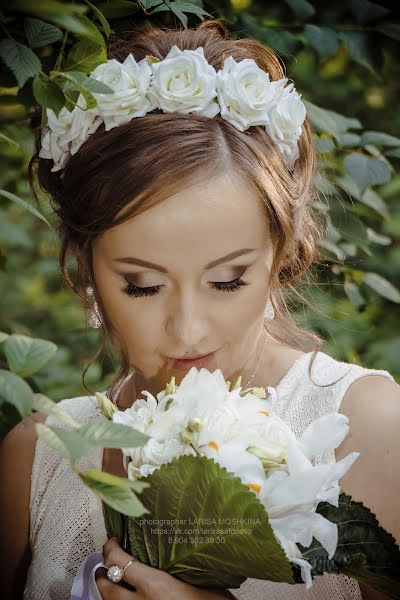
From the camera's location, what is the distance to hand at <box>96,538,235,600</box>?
1.30m

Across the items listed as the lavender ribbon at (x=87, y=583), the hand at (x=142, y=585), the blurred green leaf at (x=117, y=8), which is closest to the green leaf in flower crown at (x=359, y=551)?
the hand at (x=142, y=585)

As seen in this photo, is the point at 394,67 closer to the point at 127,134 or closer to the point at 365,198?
the point at 365,198

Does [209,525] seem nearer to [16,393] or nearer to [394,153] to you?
[16,393]

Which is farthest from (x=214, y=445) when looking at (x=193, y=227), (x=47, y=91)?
(x=47, y=91)

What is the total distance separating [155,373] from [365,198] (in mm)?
1172

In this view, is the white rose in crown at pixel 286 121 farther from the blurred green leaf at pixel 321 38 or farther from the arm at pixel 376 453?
the blurred green leaf at pixel 321 38

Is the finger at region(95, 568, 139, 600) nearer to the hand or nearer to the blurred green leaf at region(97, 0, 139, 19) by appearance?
the hand

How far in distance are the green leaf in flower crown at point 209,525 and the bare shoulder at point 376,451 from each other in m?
0.41

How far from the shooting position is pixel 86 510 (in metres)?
1.95

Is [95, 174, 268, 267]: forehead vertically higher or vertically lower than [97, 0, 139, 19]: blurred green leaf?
lower

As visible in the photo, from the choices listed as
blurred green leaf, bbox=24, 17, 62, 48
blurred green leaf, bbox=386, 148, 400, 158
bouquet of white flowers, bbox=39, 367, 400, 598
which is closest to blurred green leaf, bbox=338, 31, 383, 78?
blurred green leaf, bbox=386, 148, 400, 158

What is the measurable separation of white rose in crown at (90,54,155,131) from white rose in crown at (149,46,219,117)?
0.06ft

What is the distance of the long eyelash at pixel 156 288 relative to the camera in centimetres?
163

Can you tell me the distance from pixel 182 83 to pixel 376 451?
2.39ft
